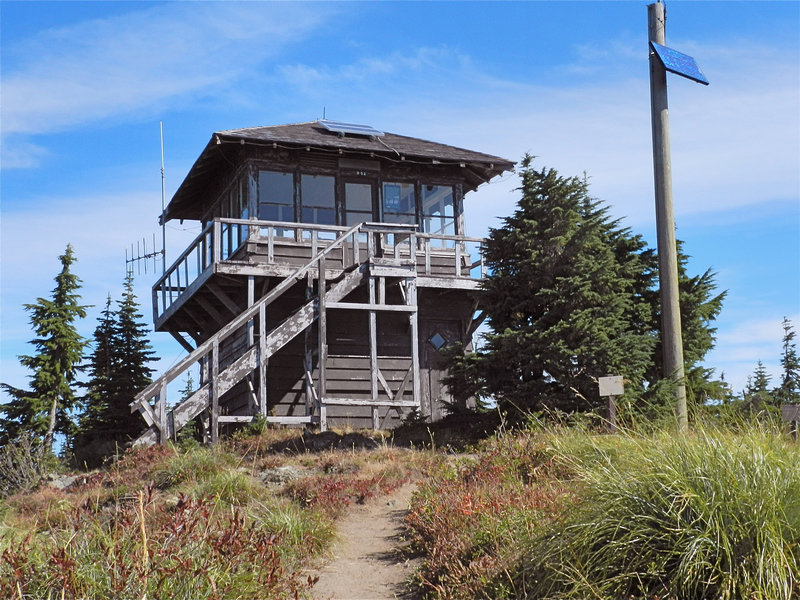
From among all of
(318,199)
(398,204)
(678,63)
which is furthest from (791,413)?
(318,199)

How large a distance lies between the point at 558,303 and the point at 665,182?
3.90 meters

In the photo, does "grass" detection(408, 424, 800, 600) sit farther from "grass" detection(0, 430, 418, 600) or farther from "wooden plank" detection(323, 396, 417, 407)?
"wooden plank" detection(323, 396, 417, 407)

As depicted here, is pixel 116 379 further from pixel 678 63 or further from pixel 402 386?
pixel 678 63

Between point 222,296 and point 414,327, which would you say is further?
point 222,296

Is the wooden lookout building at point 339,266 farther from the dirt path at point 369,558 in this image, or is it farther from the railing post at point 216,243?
the dirt path at point 369,558

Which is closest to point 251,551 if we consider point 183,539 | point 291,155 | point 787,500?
point 183,539

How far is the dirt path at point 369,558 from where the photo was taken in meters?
8.60

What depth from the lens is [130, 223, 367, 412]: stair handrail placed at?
688 inches

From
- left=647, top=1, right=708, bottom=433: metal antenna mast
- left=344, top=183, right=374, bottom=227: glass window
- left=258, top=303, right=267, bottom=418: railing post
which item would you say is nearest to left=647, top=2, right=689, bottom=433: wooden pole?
left=647, top=1, right=708, bottom=433: metal antenna mast

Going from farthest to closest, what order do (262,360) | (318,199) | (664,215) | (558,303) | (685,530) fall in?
1. (318,199)
2. (262,360)
3. (558,303)
4. (664,215)
5. (685,530)

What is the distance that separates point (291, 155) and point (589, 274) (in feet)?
30.8

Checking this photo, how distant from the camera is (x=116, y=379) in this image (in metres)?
27.7

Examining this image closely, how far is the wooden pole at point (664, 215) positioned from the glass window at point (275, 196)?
11.3 meters

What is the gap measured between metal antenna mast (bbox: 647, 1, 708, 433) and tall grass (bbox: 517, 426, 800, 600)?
618 centimetres
